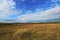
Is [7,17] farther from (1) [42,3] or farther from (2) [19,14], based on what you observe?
(1) [42,3]

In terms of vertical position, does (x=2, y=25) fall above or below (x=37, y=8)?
below

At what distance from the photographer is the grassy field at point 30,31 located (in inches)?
81.7

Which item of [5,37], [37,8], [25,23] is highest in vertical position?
[37,8]

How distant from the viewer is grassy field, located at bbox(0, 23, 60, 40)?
2.08 meters

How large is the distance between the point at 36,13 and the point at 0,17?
1.19ft

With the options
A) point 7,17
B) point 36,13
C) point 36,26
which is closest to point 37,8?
point 36,13

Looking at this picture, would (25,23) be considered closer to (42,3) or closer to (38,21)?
(38,21)

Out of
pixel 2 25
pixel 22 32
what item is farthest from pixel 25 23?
pixel 2 25

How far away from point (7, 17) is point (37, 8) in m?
0.31

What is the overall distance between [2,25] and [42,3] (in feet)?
1.49

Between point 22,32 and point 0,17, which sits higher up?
point 0,17

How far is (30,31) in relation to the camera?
2.12 m

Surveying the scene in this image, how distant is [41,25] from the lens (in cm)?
210

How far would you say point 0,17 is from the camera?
84.4 inches
